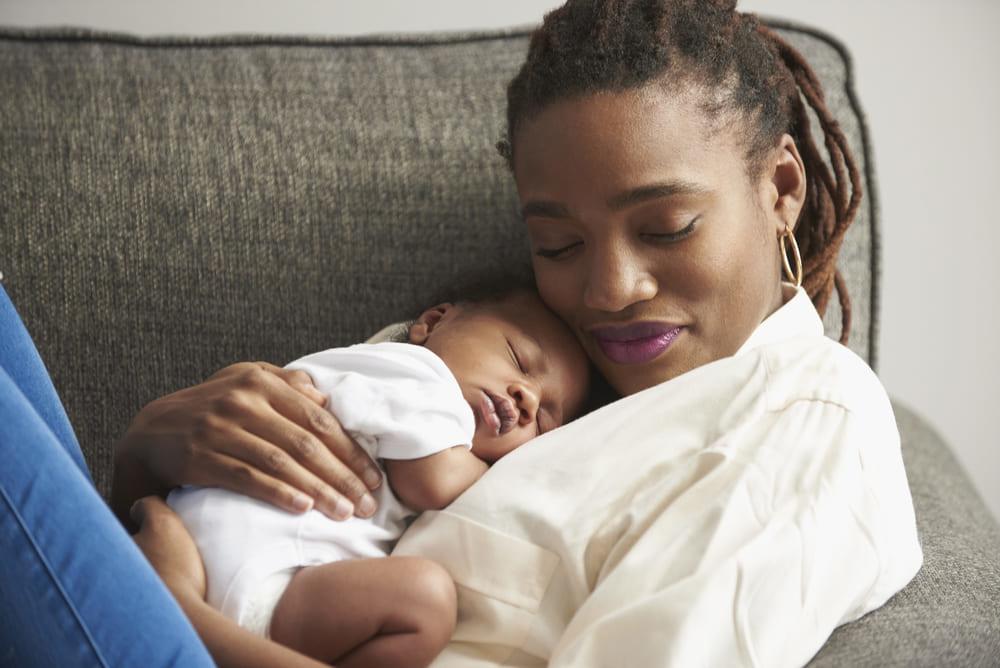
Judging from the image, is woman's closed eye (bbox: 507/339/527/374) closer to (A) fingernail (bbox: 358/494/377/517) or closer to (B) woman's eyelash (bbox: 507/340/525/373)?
(B) woman's eyelash (bbox: 507/340/525/373)

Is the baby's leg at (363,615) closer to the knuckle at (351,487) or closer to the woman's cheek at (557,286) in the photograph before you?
the knuckle at (351,487)

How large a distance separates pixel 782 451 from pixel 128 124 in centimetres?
100

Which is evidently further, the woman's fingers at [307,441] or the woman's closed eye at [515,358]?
the woman's closed eye at [515,358]

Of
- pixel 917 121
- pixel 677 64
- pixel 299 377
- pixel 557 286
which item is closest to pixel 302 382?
pixel 299 377

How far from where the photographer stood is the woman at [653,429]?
94 centimetres

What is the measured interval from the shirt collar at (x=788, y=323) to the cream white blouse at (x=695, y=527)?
3.1 inches

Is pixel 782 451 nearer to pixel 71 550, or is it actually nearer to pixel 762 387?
pixel 762 387

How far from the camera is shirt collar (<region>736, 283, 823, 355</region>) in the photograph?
1201 mm

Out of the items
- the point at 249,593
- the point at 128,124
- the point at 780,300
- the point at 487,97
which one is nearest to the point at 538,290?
the point at 780,300

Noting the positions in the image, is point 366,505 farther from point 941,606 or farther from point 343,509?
point 941,606

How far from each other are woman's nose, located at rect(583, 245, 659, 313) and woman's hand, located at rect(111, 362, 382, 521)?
0.31 m

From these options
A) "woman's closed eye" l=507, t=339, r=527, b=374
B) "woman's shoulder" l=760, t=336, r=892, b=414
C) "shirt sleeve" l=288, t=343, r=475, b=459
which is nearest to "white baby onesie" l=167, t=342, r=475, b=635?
"shirt sleeve" l=288, t=343, r=475, b=459

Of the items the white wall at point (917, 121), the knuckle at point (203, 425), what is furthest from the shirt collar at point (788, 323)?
the white wall at point (917, 121)

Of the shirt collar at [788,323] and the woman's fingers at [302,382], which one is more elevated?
the woman's fingers at [302,382]
